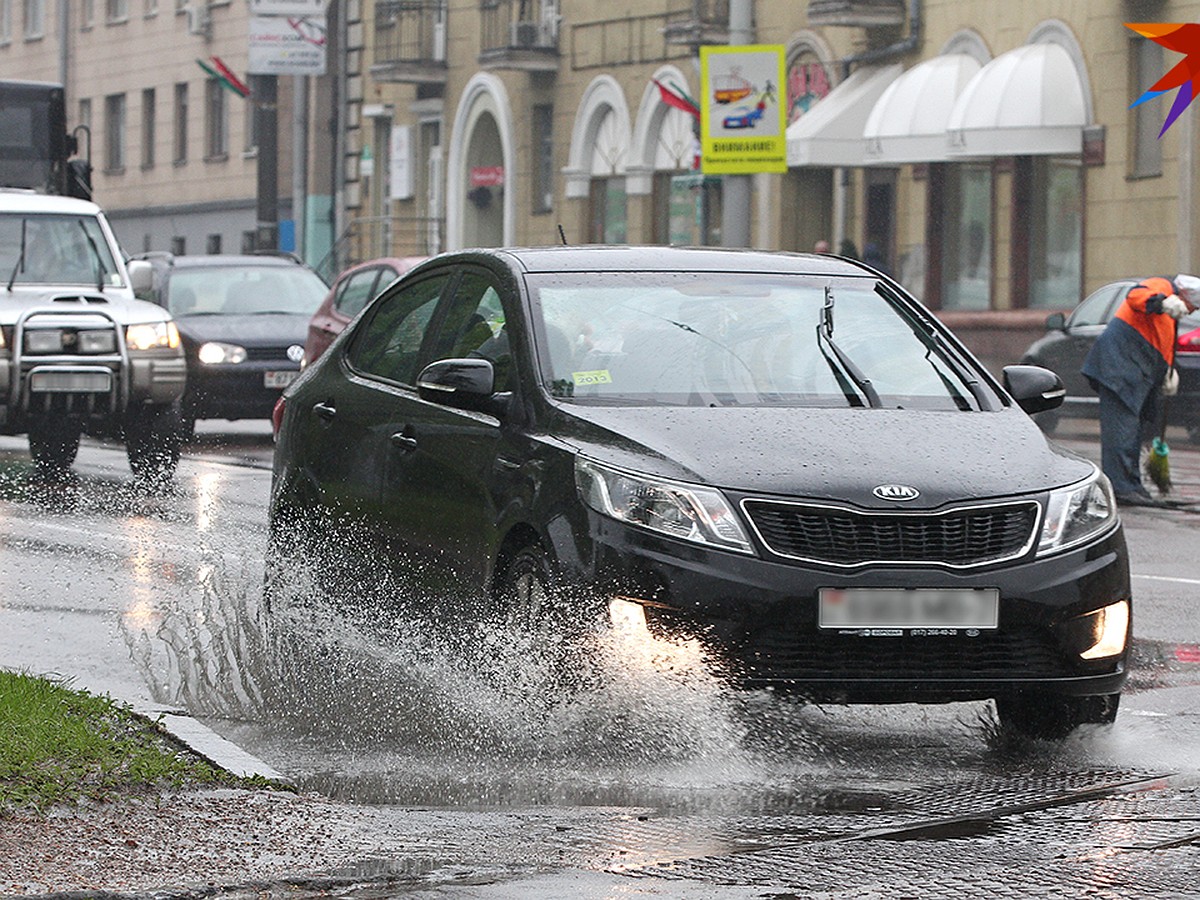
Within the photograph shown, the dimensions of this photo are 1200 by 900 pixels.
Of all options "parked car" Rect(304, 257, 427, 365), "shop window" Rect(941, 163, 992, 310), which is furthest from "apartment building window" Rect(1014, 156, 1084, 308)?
"parked car" Rect(304, 257, 427, 365)

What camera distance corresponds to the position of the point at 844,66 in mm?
36156

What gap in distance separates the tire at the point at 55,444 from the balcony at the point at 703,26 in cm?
2148

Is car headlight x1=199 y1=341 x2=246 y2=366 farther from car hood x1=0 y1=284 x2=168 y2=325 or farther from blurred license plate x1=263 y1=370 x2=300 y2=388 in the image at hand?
car hood x1=0 y1=284 x2=168 y2=325

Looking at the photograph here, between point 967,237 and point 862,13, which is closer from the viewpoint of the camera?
point 967,237

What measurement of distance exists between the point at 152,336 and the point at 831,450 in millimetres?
10883

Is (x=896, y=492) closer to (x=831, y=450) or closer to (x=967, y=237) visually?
(x=831, y=450)

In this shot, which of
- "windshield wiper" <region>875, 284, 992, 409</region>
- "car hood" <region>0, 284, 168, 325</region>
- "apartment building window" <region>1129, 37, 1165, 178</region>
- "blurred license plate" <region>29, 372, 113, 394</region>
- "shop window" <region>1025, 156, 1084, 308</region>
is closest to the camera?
"windshield wiper" <region>875, 284, 992, 409</region>

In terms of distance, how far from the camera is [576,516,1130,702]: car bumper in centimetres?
696

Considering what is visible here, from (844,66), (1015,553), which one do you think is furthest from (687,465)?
(844,66)

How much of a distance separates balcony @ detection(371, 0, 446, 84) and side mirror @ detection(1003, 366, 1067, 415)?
130 feet

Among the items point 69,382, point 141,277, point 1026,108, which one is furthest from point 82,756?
point 1026,108

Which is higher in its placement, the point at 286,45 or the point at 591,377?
the point at 286,45

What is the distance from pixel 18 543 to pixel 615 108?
29.8 metres

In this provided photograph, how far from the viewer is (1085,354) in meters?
25.1
